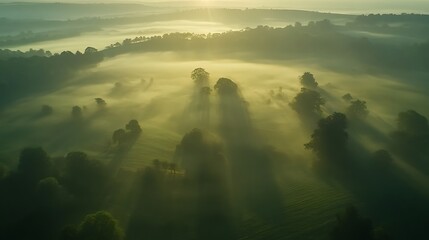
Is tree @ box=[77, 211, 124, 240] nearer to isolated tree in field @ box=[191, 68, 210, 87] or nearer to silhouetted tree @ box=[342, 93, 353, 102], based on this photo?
isolated tree in field @ box=[191, 68, 210, 87]

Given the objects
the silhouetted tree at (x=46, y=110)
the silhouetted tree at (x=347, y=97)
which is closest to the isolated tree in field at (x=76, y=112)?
the silhouetted tree at (x=46, y=110)

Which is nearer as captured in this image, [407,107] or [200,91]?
[407,107]

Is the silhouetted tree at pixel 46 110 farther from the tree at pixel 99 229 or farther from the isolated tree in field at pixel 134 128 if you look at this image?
→ the tree at pixel 99 229

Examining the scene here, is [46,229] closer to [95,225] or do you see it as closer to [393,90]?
[95,225]

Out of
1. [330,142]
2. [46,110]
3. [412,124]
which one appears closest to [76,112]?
[46,110]

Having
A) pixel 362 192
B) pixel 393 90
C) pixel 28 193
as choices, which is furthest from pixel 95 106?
pixel 393 90

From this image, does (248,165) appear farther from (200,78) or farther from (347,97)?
(200,78)
